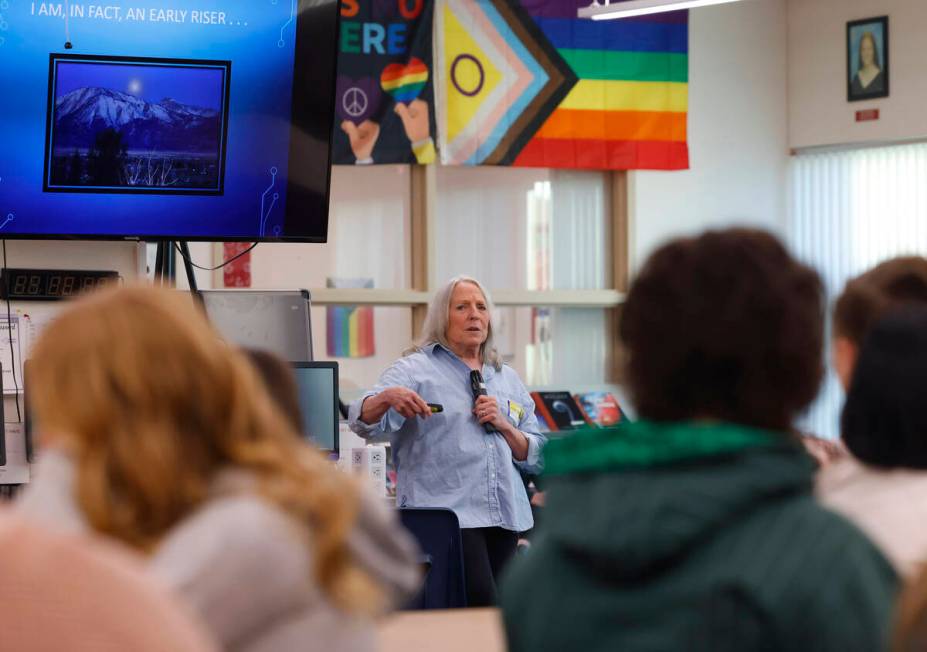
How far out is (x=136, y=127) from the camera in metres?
4.37

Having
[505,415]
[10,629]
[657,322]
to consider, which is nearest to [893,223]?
[505,415]

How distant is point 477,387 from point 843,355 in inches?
101

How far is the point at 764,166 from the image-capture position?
799 cm

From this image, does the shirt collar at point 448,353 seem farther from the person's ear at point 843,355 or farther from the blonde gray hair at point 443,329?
the person's ear at point 843,355

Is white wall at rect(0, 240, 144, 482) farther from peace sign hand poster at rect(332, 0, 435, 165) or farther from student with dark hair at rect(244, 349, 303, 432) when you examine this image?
student with dark hair at rect(244, 349, 303, 432)

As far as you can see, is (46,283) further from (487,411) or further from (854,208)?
(854,208)

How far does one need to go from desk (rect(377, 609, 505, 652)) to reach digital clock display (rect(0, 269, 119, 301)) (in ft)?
7.17

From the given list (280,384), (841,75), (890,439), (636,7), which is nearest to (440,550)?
(280,384)

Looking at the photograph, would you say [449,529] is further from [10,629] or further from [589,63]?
[589,63]

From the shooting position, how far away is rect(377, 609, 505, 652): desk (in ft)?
7.55

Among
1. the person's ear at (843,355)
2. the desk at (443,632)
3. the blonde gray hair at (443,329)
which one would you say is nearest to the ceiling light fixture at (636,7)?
the blonde gray hair at (443,329)

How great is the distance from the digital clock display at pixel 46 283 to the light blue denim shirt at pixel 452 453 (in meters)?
0.99

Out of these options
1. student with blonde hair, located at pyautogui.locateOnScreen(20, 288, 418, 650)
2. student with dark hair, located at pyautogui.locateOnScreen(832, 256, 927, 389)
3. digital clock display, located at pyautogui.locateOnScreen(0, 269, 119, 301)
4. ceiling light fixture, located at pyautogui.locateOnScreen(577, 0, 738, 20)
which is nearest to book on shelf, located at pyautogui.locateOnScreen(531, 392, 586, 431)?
ceiling light fixture, located at pyautogui.locateOnScreen(577, 0, 738, 20)

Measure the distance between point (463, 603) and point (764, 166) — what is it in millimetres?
4783
